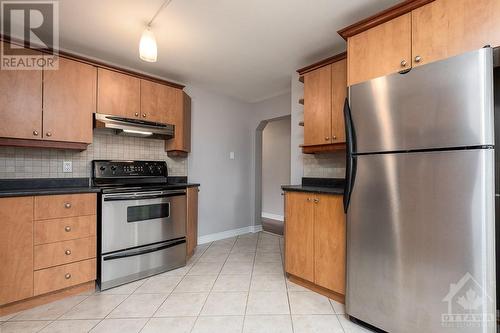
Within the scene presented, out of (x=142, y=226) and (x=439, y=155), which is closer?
(x=439, y=155)

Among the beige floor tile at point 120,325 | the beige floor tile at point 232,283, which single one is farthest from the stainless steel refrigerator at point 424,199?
the beige floor tile at point 120,325

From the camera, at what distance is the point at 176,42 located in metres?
2.25

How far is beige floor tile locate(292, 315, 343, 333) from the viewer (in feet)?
5.16

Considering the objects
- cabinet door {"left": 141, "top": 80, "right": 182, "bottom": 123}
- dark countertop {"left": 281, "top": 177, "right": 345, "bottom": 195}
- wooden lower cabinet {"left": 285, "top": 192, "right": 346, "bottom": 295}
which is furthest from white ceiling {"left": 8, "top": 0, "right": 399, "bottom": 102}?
wooden lower cabinet {"left": 285, "top": 192, "right": 346, "bottom": 295}

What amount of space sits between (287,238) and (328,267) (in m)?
0.48

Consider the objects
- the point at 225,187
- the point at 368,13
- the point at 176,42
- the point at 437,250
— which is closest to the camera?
the point at 437,250

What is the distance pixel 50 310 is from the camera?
5.88ft

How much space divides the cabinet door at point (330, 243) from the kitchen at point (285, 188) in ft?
0.05

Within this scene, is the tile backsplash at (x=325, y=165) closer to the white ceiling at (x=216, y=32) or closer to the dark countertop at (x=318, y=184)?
the dark countertop at (x=318, y=184)

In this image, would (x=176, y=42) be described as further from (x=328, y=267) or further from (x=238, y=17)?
(x=328, y=267)

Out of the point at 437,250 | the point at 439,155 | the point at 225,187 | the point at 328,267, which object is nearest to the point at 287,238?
the point at 328,267

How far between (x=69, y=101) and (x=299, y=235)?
2.56 metres

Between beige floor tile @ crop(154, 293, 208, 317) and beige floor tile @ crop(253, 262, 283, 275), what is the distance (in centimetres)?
69

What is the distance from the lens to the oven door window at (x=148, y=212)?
7.44ft
